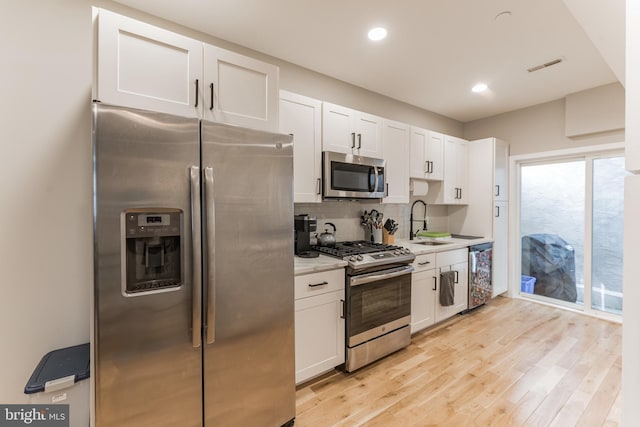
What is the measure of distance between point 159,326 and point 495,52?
10.8 ft

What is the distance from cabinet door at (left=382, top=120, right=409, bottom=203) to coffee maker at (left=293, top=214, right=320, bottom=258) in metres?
1.01

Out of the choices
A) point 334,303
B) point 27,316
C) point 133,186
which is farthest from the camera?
point 334,303

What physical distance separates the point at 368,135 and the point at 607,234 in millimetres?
3121

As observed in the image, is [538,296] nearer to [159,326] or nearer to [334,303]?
[334,303]

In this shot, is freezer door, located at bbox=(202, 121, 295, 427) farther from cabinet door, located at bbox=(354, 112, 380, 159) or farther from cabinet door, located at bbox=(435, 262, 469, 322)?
cabinet door, located at bbox=(435, 262, 469, 322)

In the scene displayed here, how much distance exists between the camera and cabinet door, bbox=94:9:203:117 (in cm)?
139

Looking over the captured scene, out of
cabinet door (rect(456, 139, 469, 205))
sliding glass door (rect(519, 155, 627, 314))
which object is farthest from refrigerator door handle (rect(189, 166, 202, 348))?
sliding glass door (rect(519, 155, 627, 314))

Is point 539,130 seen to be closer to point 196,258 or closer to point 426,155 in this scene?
point 426,155

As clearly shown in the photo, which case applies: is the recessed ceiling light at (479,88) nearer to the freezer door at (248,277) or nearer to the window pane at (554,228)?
the window pane at (554,228)

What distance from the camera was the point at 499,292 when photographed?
155 inches

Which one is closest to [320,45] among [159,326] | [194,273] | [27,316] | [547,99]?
[194,273]

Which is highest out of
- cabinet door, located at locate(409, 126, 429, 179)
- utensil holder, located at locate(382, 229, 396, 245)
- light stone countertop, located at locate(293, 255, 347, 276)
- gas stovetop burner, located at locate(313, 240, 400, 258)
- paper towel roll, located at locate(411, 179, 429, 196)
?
cabinet door, located at locate(409, 126, 429, 179)

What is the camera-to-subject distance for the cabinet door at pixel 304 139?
233 cm

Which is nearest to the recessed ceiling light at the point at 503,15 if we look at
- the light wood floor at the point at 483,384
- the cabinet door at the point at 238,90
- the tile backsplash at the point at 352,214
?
the cabinet door at the point at 238,90
